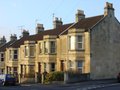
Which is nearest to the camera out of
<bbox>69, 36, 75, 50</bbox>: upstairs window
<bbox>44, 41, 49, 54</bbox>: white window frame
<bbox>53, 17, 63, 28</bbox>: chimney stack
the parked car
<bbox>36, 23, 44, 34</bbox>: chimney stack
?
<bbox>69, 36, 75, 50</bbox>: upstairs window

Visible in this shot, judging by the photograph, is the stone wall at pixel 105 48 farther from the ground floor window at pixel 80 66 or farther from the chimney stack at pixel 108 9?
the ground floor window at pixel 80 66

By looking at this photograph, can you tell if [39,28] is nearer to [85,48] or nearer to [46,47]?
[46,47]

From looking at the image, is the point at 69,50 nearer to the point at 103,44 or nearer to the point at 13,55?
the point at 103,44

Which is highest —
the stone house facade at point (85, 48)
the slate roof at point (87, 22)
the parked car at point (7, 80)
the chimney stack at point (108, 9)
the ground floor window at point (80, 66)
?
the chimney stack at point (108, 9)

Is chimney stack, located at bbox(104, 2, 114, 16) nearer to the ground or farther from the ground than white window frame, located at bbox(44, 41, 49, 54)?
farther from the ground

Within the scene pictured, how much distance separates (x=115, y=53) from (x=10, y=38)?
36.0 meters

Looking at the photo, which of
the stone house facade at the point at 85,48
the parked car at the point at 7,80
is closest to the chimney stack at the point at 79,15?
the stone house facade at the point at 85,48

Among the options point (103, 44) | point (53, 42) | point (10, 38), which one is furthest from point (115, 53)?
point (10, 38)

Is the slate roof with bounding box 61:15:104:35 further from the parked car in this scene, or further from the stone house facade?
the parked car

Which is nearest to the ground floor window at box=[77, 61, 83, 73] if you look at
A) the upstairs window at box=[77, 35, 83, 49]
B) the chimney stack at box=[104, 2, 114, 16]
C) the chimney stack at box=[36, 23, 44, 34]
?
the upstairs window at box=[77, 35, 83, 49]

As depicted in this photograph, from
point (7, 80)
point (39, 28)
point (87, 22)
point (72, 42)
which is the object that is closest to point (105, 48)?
point (72, 42)

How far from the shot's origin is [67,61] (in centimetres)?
4691

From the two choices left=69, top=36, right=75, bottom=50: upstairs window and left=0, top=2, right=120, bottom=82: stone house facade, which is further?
left=69, top=36, right=75, bottom=50: upstairs window

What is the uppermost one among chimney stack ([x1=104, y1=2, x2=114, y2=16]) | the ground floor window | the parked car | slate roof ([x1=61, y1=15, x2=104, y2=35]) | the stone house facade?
chimney stack ([x1=104, y1=2, x2=114, y2=16])
